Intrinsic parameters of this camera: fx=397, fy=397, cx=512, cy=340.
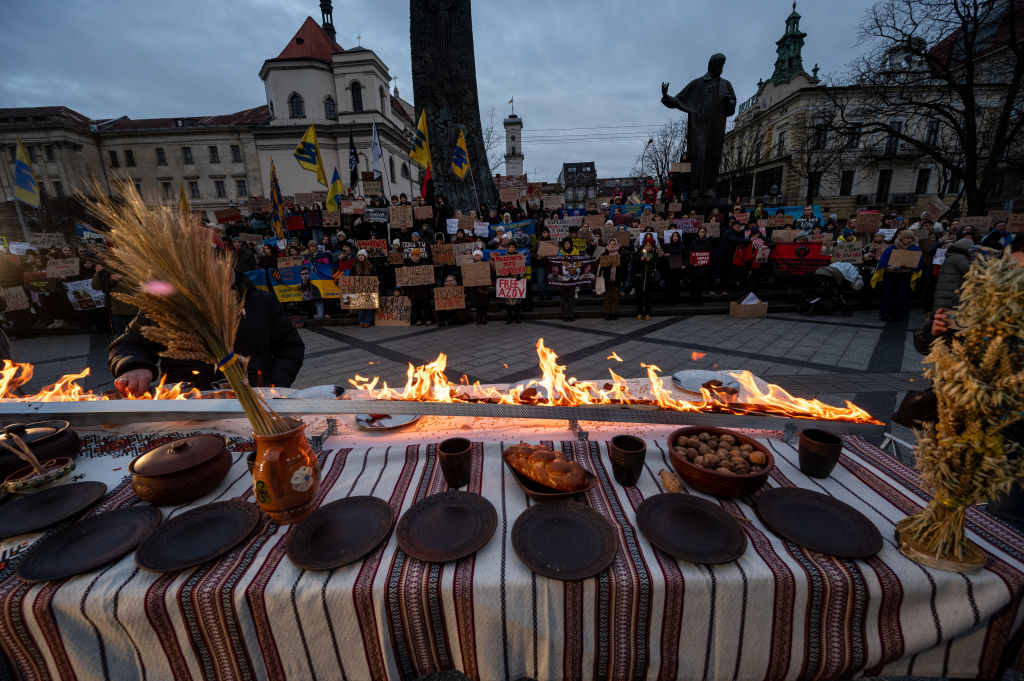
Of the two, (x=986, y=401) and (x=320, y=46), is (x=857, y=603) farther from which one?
(x=320, y=46)

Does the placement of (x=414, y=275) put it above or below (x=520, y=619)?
above

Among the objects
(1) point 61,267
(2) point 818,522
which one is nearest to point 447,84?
→ (1) point 61,267

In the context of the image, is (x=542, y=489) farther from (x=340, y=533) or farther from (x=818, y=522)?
(x=818, y=522)

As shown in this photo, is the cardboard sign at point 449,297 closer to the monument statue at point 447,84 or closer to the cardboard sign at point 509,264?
the cardboard sign at point 509,264

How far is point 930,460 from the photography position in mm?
1373

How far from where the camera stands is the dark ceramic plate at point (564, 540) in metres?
1.33

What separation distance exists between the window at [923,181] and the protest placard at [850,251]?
45199mm

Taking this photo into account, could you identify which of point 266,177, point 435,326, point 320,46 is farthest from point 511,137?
point 435,326

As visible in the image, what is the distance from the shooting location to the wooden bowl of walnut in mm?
1639

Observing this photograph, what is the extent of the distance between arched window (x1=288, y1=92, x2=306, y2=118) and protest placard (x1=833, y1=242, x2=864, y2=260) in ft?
135

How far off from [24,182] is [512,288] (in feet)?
46.2

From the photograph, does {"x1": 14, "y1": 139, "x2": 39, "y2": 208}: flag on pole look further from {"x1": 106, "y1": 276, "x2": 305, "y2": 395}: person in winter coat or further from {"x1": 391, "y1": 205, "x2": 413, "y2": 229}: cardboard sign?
{"x1": 106, "y1": 276, "x2": 305, "y2": 395}: person in winter coat

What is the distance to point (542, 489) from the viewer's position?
1707 mm

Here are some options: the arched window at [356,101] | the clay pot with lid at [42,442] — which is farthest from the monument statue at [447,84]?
the arched window at [356,101]
